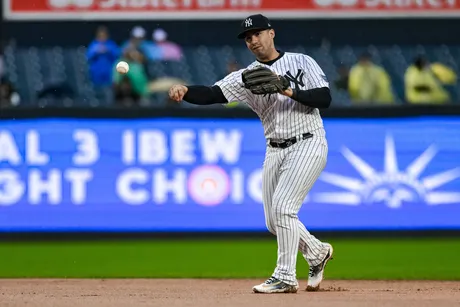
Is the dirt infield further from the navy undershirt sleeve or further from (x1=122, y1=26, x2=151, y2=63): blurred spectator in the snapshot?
(x1=122, y1=26, x2=151, y2=63): blurred spectator

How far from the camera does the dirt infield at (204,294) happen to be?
7.45 metres

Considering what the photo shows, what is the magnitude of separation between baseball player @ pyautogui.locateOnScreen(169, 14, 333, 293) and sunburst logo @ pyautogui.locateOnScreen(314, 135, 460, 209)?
17.2ft

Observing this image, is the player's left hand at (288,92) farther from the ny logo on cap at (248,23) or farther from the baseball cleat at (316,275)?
the baseball cleat at (316,275)

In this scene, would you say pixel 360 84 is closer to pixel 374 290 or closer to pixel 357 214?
pixel 357 214

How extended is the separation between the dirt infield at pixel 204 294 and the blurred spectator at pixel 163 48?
22.8 ft

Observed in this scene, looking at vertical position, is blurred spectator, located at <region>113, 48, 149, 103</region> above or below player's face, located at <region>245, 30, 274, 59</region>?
below

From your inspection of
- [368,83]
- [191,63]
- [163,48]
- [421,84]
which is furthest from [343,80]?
[163,48]

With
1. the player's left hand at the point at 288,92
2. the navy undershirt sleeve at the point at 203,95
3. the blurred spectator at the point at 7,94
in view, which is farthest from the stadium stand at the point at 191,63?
the player's left hand at the point at 288,92

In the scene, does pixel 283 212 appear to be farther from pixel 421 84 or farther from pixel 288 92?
pixel 421 84

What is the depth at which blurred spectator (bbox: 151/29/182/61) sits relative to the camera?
16484 mm

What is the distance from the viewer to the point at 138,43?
16.1 metres

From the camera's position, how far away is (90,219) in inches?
530

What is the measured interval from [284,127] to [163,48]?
856cm

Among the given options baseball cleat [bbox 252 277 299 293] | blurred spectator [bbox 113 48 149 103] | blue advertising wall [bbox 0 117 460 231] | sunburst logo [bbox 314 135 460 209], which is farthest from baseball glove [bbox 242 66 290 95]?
blurred spectator [bbox 113 48 149 103]
